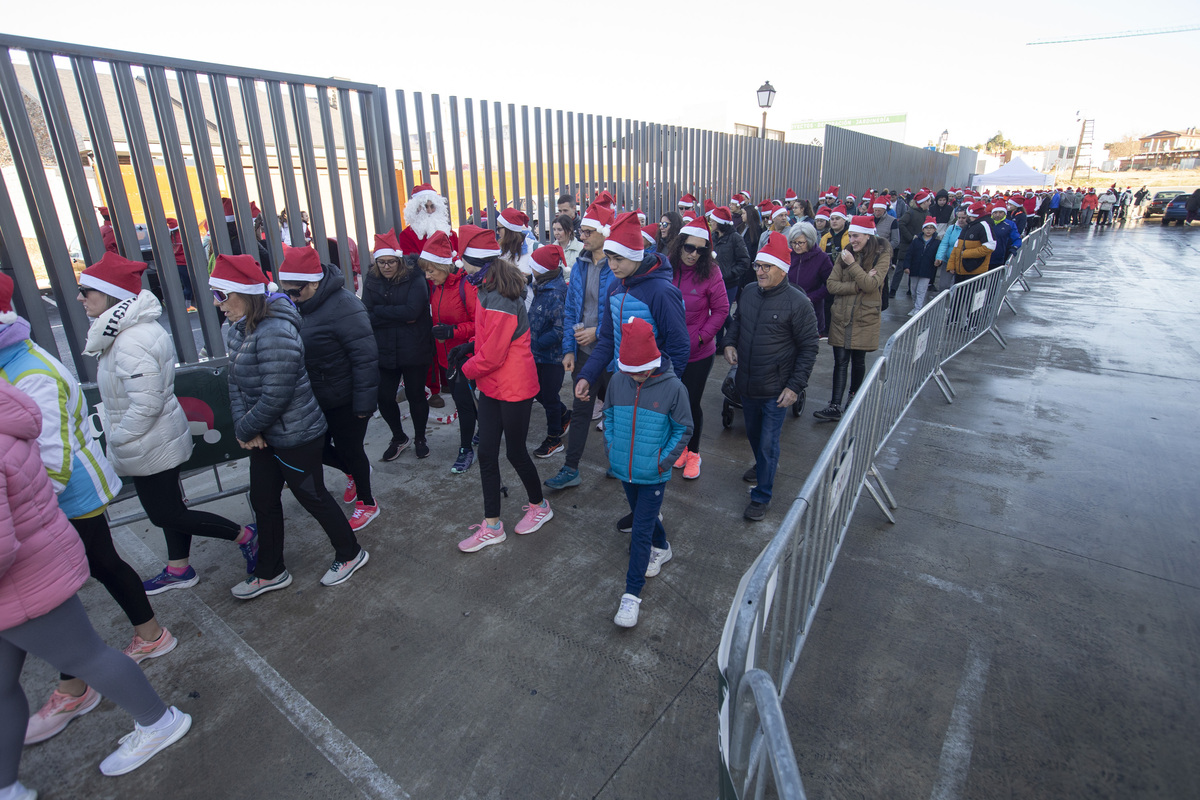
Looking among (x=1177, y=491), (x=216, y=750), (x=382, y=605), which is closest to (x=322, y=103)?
(x=382, y=605)

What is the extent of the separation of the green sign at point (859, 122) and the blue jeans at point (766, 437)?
199ft

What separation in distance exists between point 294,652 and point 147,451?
48.5 inches

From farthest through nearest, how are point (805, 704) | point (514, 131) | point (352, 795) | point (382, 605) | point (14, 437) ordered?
point (514, 131), point (382, 605), point (805, 704), point (352, 795), point (14, 437)

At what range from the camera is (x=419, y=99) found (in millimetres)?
6355

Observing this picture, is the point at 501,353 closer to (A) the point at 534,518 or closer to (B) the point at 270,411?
(A) the point at 534,518

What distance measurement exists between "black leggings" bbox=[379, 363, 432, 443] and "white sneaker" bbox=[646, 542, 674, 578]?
2545mm

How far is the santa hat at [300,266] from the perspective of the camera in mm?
3580

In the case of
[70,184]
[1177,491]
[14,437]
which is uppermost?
[70,184]

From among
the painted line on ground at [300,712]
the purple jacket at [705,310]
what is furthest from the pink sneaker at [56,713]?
the purple jacket at [705,310]

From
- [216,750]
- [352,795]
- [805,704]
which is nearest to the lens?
[352,795]

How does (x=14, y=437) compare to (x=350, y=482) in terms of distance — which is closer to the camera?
(x=14, y=437)

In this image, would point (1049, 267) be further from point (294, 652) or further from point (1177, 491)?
point (294, 652)

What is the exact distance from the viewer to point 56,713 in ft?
8.75

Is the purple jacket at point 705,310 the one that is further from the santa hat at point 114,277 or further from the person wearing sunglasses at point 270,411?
the santa hat at point 114,277
